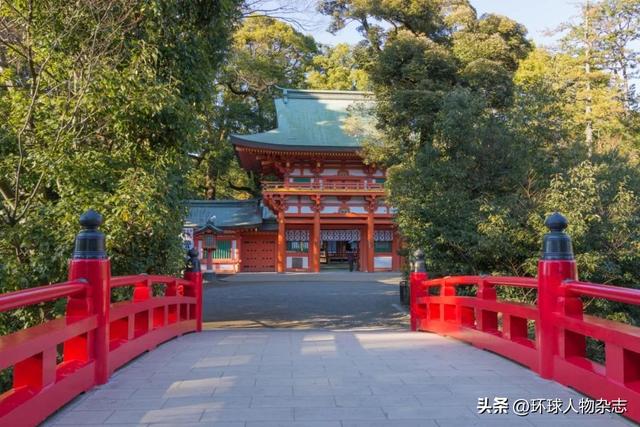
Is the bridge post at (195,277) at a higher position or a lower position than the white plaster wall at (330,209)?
lower

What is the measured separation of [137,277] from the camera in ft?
17.6

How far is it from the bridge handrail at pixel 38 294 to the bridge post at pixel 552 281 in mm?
3353

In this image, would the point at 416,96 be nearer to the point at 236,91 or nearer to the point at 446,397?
the point at 446,397

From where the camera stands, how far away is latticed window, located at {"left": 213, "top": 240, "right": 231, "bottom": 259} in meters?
28.2

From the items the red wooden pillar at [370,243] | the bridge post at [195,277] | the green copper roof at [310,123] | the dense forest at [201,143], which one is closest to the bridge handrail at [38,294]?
the dense forest at [201,143]

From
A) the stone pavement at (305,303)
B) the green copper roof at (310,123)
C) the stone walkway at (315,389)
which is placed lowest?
the stone pavement at (305,303)

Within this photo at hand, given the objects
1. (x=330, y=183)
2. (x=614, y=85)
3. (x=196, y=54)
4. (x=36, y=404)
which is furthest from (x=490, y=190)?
(x=330, y=183)

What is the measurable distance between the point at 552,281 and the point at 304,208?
76.1ft

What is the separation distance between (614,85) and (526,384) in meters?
20.9

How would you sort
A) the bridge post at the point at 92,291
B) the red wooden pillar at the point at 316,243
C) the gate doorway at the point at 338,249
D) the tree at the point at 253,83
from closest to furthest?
the bridge post at the point at 92,291 → the red wooden pillar at the point at 316,243 → the gate doorway at the point at 338,249 → the tree at the point at 253,83

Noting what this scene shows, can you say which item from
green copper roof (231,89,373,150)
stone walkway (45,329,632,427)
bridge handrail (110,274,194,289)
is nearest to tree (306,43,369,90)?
green copper roof (231,89,373,150)

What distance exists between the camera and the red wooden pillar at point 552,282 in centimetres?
405

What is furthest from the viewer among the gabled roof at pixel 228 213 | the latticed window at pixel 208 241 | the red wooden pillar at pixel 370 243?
the gabled roof at pixel 228 213

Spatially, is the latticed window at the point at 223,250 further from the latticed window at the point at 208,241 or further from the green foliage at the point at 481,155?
the green foliage at the point at 481,155
